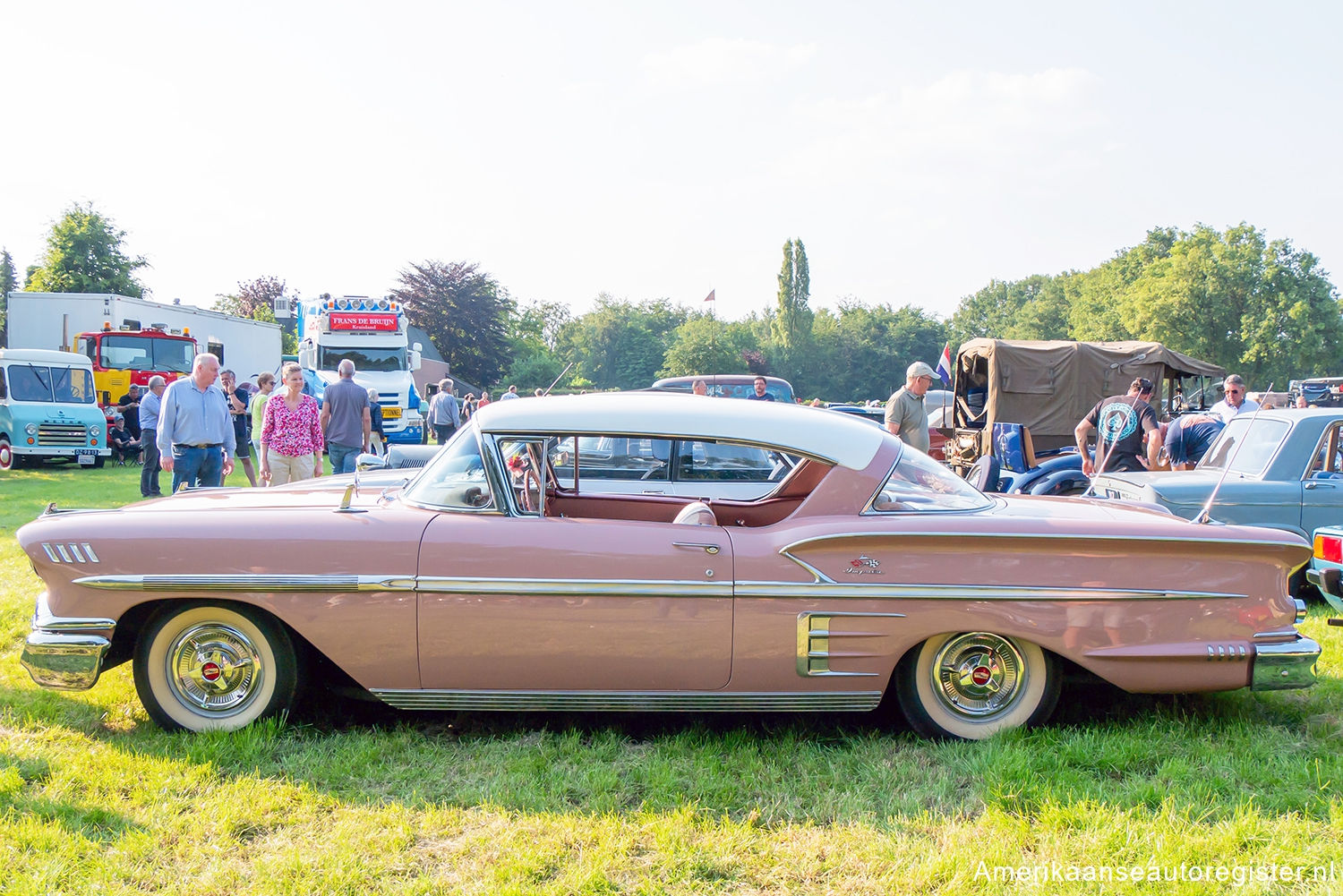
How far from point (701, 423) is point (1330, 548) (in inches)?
108

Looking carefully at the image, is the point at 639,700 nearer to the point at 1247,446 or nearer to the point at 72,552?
the point at 72,552

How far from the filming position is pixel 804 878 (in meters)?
2.60

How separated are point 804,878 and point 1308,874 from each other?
4.74 feet

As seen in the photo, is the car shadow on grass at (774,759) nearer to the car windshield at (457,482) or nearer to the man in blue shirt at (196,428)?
the car windshield at (457,482)

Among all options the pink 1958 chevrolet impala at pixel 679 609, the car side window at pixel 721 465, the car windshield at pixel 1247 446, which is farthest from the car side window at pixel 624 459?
the car windshield at pixel 1247 446

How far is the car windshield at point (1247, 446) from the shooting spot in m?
5.90

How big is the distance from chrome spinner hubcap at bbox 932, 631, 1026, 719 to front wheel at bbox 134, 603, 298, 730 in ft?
8.31

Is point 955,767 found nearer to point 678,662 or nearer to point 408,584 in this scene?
point 678,662

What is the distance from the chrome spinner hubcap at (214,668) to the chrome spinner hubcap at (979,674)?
2.68 metres

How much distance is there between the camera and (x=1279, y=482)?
5.75m

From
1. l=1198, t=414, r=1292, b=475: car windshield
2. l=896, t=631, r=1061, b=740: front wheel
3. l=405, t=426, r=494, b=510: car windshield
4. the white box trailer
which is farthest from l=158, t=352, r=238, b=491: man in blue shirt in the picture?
the white box trailer

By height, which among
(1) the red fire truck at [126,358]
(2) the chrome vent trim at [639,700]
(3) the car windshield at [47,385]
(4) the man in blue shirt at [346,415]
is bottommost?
(2) the chrome vent trim at [639,700]

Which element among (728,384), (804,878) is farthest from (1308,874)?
(728,384)

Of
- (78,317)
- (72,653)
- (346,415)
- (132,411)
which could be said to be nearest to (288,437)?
(346,415)
